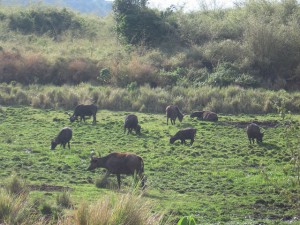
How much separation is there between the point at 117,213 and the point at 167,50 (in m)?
45.1


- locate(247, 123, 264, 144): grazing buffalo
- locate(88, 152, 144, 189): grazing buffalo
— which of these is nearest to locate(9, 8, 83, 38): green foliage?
locate(247, 123, 264, 144): grazing buffalo

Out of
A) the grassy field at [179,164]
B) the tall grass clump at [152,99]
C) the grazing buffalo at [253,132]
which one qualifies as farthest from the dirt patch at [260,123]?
the grazing buffalo at [253,132]

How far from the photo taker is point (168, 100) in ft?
124

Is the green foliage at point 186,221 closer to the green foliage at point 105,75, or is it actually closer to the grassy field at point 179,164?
the grassy field at point 179,164

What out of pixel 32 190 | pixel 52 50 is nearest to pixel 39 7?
pixel 52 50

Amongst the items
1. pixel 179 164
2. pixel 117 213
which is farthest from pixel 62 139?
pixel 117 213

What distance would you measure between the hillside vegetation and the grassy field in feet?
39.2

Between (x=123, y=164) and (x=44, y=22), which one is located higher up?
(x=44, y=22)

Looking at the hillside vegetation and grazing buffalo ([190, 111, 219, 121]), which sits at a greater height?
the hillside vegetation

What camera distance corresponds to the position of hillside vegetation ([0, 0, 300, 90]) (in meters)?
44.5

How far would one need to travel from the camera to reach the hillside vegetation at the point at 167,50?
1751 inches

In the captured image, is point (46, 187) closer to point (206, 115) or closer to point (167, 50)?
point (206, 115)

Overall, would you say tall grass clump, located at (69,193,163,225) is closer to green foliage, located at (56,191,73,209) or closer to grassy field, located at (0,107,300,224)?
grassy field, located at (0,107,300,224)

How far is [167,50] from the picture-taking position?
52.2 m
